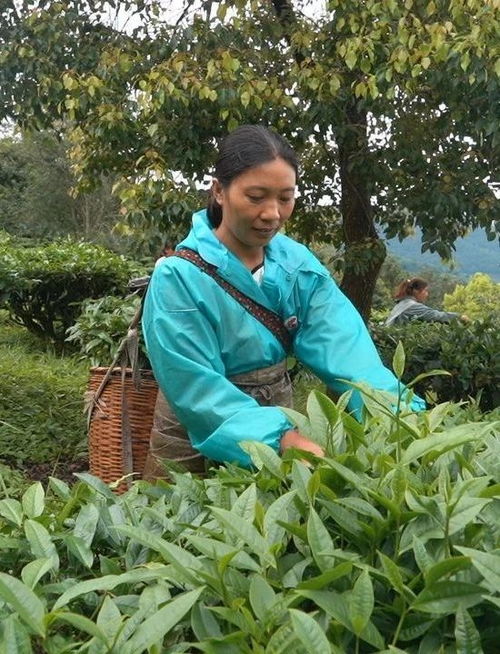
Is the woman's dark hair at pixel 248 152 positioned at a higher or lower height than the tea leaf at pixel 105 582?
higher

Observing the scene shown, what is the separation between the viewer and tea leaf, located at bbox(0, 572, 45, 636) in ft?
3.40

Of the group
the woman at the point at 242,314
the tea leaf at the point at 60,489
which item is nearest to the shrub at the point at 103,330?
the woman at the point at 242,314

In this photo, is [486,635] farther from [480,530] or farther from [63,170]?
[63,170]

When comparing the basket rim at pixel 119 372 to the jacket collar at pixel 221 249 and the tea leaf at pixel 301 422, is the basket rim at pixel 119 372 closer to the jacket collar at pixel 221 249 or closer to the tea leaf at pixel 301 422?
the jacket collar at pixel 221 249

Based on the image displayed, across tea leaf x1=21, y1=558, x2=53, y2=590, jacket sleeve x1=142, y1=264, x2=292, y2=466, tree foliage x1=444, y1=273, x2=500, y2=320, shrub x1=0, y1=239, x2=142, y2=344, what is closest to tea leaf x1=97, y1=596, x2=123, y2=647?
tea leaf x1=21, y1=558, x2=53, y2=590

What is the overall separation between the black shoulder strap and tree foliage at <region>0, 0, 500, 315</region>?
2.77m

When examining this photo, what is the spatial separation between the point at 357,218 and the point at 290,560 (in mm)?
5899

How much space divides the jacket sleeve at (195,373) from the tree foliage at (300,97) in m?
3.01

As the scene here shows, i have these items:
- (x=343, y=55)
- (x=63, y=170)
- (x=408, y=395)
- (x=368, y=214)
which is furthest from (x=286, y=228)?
(x=63, y=170)

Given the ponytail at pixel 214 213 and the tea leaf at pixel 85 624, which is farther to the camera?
the ponytail at pixel 214 213

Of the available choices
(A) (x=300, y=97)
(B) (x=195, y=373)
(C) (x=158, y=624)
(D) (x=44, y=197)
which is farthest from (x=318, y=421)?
(D) (x=44, y=197)

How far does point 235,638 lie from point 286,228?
21.9 feet

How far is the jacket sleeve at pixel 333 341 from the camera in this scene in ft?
8.37

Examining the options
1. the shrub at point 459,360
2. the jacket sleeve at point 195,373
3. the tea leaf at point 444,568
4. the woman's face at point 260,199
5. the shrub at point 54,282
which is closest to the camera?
the tea leaf at point 444,568
